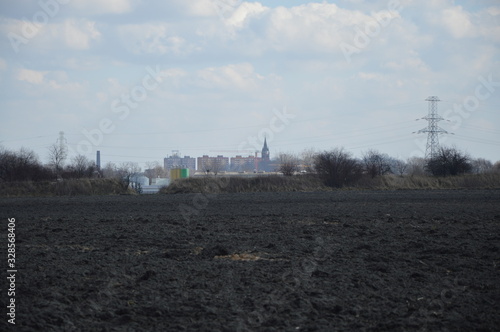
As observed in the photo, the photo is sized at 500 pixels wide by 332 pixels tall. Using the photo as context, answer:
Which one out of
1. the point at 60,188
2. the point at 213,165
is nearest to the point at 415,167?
the point at 60,188

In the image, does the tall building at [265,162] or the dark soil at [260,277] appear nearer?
the dark soil at [260,277]

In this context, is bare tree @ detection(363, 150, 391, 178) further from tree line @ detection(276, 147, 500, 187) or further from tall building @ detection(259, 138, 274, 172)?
tall building @ detection(259, 138, 274, 172)

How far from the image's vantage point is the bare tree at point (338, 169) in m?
57.9

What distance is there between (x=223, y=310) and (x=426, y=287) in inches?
151

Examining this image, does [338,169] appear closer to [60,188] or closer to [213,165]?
[60,188]

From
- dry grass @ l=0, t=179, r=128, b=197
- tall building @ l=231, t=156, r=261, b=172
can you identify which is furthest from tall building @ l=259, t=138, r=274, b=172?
dry grass @ l=0, t=179, r=128, b=197

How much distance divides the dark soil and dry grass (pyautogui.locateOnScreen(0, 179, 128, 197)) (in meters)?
32.6

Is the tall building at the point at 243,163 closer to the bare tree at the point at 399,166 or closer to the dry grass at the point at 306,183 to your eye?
the bare tree at the point at 399,166

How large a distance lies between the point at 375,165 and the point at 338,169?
6.87m

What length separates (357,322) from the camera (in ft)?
25.7

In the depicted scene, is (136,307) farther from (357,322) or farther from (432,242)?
(432,242)

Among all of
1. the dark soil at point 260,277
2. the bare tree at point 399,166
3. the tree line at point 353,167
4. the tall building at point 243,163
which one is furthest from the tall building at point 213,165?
the dark soil at point 260,277

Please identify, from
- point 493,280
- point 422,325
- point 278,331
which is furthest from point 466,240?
point 278,331

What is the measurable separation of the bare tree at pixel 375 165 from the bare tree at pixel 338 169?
1.41 metres
